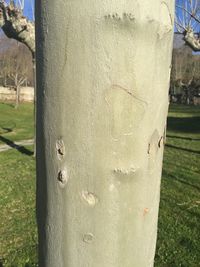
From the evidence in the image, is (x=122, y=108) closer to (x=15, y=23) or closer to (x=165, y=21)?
(x=165, y=21)

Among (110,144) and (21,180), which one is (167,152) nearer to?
(21,180)

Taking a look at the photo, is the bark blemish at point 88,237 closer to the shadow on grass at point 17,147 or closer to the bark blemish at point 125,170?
the bark blemish at point 125,170

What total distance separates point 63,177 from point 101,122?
6.1 inches

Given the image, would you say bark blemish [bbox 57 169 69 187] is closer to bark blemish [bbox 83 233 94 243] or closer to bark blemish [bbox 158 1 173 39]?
bark blemish [bbox 83 233 94 243]

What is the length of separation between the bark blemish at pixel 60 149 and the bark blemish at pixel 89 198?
0.10 metres

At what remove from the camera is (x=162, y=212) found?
5742 millimetres

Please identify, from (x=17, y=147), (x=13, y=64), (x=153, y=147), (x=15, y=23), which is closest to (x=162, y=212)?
(x=153, y=147)

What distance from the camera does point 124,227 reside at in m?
0.80

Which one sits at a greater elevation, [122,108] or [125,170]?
[122,108]

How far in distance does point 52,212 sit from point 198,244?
4.18 meters

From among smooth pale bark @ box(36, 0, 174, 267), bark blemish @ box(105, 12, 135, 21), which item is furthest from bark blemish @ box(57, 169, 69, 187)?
bark blemish @ box(105, 12, 135, 21)

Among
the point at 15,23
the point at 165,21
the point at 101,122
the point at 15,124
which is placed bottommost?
the point at 15,124

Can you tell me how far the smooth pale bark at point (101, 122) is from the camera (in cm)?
73

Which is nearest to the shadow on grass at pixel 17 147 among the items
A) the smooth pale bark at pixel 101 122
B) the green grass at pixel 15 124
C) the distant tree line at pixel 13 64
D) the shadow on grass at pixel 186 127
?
the green grass at pixel 15 124
